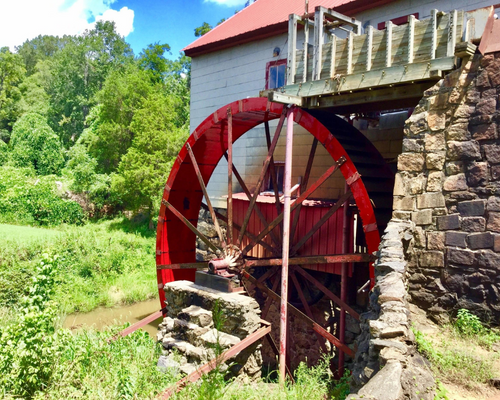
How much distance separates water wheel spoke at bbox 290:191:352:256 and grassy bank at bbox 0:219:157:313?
6737 millimetres

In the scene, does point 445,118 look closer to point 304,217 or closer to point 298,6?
point 304,217

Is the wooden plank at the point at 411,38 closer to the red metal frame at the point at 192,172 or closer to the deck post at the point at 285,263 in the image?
the red metal frame at the point at 192,172

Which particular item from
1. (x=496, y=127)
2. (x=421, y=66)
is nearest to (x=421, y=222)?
(x=496, y=127)

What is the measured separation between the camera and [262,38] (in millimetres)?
9945

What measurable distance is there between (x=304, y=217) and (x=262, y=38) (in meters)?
4.33

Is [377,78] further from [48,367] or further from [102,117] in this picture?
[102,117]

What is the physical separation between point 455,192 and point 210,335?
4.07 meters

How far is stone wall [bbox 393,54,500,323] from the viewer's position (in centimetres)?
468

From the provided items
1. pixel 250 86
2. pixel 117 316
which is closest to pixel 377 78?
pixel 250 86

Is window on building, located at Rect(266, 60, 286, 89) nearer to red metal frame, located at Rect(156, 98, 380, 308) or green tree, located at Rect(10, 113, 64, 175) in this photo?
red metal frame, located at Rect(156, 98, 380, 308)

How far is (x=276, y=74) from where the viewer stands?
9656mm

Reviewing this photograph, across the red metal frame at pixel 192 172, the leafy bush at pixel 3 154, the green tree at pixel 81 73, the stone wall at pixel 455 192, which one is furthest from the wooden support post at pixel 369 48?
the green tree at pixel 81 73

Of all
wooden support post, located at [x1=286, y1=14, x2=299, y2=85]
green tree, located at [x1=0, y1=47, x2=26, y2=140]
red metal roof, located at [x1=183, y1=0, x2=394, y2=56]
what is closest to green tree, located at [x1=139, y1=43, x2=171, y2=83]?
green tree, located at [x1=0, y1=47, x2=26, y2=140]

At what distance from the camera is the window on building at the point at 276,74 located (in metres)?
9.49
